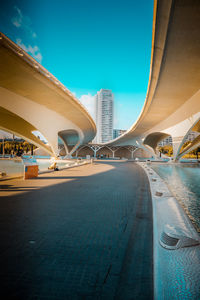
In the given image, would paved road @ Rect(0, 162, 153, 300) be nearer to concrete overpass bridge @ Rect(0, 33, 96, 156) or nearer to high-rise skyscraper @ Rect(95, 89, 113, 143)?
concrete overpass bridge @ Rect(0, 33, 96, 156)

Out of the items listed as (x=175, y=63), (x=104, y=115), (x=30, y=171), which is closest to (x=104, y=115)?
(x=104, y=115)

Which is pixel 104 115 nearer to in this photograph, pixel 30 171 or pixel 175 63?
pixel 175 63

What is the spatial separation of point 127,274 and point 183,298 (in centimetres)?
61

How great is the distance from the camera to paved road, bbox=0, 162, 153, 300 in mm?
1764

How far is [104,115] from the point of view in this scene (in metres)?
148

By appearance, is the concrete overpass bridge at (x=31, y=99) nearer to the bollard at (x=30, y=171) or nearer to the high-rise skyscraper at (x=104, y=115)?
the bollard at (x=30, y=171)

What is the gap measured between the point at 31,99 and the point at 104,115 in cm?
13193

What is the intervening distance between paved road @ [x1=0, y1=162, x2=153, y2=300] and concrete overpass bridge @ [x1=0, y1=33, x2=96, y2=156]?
9708mm

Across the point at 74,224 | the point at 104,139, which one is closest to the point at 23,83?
the point at 74,224

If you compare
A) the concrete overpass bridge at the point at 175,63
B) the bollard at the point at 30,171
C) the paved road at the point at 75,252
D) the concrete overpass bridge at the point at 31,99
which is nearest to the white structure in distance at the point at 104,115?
the concrete overpass bridge at the point at 31,99

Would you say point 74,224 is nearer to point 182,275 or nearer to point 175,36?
point 182,275

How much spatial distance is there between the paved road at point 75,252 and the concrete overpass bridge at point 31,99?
9708 millimetres

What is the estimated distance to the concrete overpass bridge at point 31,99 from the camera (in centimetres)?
1101

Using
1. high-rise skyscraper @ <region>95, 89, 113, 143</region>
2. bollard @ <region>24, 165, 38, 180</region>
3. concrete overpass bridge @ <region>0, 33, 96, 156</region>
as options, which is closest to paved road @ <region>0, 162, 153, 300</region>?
bollard @ <region>24, 165, 38, 180</region>
